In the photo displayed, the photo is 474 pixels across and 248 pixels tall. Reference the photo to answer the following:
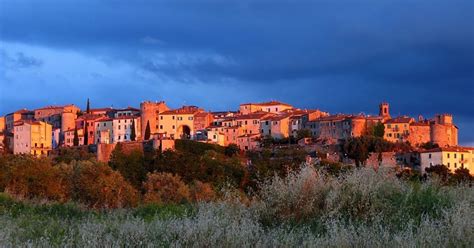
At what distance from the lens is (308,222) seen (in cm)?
884

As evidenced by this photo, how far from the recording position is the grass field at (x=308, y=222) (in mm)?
7195

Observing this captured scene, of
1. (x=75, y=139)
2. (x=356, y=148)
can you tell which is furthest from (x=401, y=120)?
(x=75, y=139)

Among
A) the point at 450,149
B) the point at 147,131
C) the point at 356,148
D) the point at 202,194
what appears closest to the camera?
the point at 202,194

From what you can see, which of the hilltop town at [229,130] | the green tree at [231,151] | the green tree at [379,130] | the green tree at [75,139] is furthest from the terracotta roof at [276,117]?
the green tree at [75,139]

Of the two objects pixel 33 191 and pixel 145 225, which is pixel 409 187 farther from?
pixel 33 191

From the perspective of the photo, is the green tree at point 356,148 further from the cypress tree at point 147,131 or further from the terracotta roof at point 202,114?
the cypress tree at point 147,131

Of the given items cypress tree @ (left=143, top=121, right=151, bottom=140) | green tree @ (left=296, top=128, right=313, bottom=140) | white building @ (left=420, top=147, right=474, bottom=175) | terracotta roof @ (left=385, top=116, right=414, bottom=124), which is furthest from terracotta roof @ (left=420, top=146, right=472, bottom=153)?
cypress tree @ (left=143, top=121, right=151, bottom=140)

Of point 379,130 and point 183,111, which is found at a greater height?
point 183,111

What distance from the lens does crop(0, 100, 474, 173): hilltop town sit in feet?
271

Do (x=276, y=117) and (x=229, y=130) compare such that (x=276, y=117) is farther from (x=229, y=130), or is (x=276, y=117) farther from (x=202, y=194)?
(x=202, y=194)

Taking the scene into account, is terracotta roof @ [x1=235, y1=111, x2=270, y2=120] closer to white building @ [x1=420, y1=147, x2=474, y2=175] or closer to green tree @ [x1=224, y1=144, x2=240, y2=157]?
green tree @ [x1=224, y1=144, x2=240, y2=157]

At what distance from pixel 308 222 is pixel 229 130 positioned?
8149cm

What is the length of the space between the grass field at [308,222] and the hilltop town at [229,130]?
6699 cm

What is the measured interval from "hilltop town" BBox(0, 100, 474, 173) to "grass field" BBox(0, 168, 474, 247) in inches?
2637
